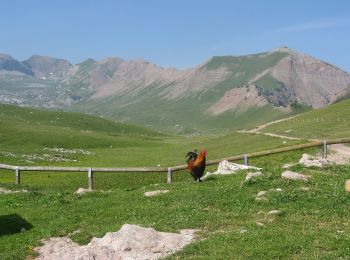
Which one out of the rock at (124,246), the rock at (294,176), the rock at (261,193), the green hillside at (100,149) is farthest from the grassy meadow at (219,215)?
the green hillside at (100,149)

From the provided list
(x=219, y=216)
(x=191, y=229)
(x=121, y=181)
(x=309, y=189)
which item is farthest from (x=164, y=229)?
(x=121, y=181)

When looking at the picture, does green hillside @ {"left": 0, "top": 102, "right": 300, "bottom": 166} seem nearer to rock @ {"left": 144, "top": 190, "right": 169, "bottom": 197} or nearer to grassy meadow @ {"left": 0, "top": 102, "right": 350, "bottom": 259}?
grassy meadow @ {"left": 0, "top": 102, "right": 350, "bottom": 259}

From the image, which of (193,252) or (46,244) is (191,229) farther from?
(46,244)

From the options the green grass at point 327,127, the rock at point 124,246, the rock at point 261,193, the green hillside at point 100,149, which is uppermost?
the green grass at point 327,127

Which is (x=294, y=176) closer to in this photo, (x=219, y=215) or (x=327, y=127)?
(x=219, y=215)

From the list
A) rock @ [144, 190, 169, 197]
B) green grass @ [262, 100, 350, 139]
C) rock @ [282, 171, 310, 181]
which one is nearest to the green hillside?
green grass @ [262, 100, 350, 139]

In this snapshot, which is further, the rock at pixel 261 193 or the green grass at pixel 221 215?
the rock at pixel 261 193

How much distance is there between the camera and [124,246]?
19.4m

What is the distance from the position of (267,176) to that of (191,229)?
10.5m

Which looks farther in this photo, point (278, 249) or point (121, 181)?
point (121, 181)

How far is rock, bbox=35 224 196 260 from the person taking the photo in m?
19.1

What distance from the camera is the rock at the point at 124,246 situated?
62.6 ft

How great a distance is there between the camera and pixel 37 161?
82125 mm

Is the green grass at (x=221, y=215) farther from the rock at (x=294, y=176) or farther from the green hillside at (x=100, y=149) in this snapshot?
the green hillside at (x=100, y=149)
